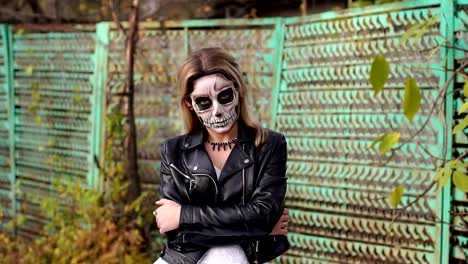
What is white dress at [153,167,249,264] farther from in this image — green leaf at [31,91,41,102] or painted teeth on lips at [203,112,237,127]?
green leaf at [31,91,41,102]

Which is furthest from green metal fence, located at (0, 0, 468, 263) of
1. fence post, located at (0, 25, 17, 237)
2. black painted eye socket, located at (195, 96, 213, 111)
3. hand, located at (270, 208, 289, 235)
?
black painted eye socket, located at (195, 96, 213, 111)

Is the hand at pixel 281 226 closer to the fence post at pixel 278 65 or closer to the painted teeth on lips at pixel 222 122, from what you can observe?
the painted teeth on lips at pixel 222 122

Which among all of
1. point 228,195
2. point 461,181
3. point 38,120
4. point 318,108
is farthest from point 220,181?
point 38,120

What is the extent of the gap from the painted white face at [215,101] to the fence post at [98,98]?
3.67m

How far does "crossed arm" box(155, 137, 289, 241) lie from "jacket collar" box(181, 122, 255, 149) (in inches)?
5.1

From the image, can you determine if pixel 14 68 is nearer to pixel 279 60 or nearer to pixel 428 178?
pixel 279 60

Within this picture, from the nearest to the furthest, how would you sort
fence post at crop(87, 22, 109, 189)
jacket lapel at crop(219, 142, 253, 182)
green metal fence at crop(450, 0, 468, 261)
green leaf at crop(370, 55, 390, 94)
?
green leaf at crop(370, 55, 390, 94) → jacket lapel at crop(219, 142, 253, 182) → green metal fence at crop(450, 0, 468, 261) → fence post at crop(87, 22, 109, 189)

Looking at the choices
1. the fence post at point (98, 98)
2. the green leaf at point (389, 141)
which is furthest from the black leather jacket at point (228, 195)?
the fence post at point (98, 98)

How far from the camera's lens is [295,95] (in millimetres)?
5637

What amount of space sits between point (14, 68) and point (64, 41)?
0.96 metres

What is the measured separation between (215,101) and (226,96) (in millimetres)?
57

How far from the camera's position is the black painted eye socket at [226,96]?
3238 millimetres

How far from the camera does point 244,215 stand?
310 centimetres

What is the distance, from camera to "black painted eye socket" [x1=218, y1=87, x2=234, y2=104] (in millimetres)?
3238
